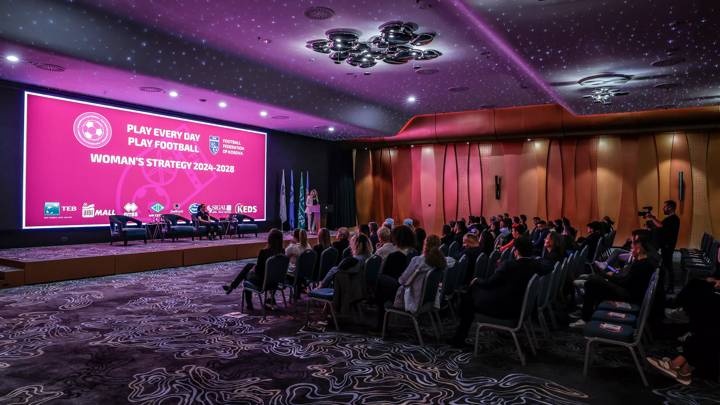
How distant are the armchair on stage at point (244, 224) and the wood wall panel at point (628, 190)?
10.6 meters

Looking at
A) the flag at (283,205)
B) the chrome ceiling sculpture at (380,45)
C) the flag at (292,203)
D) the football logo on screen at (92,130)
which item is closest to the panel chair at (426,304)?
the chrome ceiling sculpture at (380,45)

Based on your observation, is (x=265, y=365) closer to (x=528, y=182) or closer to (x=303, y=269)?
(x=303, y=269)

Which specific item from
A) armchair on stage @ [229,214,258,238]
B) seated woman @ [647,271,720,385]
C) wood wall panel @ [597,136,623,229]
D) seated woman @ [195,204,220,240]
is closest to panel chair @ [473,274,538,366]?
seated woman @ [647,271,720,385]

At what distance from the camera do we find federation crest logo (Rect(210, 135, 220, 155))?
13.4m

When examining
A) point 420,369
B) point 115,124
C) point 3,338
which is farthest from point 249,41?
point 420,369

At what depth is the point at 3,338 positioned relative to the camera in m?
4.74

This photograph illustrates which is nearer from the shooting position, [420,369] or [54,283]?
[420,369]

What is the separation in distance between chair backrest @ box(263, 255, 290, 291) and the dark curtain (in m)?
11.6

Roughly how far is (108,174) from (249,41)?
204 inches

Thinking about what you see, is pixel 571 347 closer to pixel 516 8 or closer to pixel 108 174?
pixel 516 8

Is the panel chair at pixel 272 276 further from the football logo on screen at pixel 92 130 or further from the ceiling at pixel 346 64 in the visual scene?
the football logo on screen at pixel 92 130

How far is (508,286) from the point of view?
4.26 meters

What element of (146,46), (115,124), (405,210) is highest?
(146,46)

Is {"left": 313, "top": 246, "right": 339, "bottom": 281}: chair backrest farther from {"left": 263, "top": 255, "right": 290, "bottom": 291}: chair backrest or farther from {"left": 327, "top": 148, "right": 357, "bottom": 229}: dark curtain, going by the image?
{"left": 327, "top": 148, "right": 357, "bottom": 229}: dark curtain
